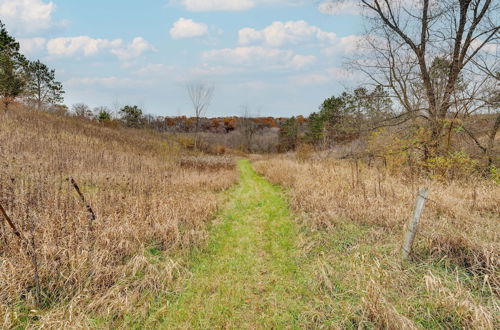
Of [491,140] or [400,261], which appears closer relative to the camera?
[400,261]

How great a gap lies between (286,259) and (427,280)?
207cm

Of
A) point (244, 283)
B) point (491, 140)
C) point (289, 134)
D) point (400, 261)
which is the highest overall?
point (289, 134)

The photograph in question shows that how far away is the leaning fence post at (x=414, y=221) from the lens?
123 inches

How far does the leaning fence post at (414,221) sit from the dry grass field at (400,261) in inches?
7.3

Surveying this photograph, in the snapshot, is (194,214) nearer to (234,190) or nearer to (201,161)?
(234,190)

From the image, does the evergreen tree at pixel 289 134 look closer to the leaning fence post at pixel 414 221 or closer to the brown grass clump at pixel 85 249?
the brown grass clump at pixel 85 249

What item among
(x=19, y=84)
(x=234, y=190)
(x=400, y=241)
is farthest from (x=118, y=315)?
(x=19, y=84)

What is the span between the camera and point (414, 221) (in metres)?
3.22

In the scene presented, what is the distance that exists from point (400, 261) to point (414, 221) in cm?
64

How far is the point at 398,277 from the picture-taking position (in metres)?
3.02

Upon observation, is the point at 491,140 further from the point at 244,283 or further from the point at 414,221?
the point at 244,283

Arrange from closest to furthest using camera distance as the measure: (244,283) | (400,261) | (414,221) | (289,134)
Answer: (414,221)
(400,261)
(244,283)
(289,134)

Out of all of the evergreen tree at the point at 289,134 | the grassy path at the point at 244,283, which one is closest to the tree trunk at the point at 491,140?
the grassy path at the point at 244,283

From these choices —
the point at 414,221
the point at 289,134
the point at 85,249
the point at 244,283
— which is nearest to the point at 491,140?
Answer: the point at 414,221
